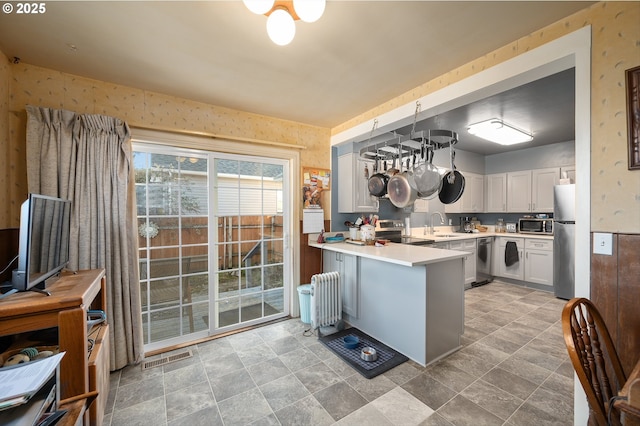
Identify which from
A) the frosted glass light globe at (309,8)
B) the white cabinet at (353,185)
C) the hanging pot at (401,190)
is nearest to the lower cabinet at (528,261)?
the white cabinet at (353,185)

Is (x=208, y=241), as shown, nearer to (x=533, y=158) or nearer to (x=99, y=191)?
(x=99, y=191)

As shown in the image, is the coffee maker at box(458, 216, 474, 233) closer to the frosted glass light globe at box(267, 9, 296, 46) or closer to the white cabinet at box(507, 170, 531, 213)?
the white cabinet at box(507, 170, 531, 213)

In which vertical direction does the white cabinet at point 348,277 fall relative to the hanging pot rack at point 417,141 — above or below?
Result: below

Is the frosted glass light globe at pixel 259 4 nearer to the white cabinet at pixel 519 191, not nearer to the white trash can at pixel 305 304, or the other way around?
the white trash can at pixel 305 304

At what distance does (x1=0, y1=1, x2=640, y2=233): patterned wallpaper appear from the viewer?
134 centimetres

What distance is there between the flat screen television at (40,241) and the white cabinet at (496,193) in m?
6.19

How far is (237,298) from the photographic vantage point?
9.82ft

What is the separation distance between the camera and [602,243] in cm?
140

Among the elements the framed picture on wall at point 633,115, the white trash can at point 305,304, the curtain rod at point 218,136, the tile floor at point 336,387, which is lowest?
the tile floor at point 336,387

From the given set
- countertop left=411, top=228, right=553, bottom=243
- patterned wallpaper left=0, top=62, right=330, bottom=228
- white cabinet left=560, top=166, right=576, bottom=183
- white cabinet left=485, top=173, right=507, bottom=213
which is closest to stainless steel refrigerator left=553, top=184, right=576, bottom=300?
countertop left=411, top=228, right=553, bottom=243

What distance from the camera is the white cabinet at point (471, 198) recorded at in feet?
15.7

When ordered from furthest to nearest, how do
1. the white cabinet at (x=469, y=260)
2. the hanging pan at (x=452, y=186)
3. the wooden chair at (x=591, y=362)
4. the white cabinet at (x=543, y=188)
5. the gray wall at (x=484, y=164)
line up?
1. the white cabinet at (x=543, y=188)
2. the white cabinet at (x=469, y=260)
3. the gray wall at (x=484, y=164)
4. the hanging pan at (x=452, y=186)
5. the wooden chair at (x=591, y=362)

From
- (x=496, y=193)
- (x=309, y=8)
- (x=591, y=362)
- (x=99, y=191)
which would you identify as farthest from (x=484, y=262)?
(x=99, y=191)

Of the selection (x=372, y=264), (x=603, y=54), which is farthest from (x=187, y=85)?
(x=603, y=54)
